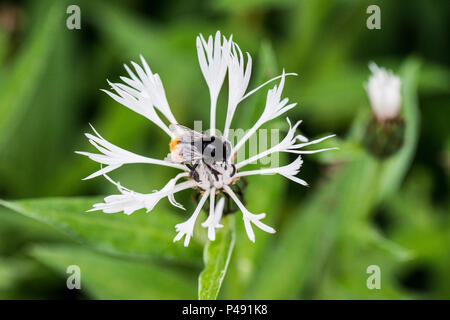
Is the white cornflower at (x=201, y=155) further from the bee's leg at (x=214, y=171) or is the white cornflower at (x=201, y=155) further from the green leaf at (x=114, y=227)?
the green leaf at (x=114, y=227)

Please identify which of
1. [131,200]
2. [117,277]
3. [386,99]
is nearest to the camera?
[131,200]

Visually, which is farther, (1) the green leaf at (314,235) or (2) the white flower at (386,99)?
(1) the green leaf at (314,235)

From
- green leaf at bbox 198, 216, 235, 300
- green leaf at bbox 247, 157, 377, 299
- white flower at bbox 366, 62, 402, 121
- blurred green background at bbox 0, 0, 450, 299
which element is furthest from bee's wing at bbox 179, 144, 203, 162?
green leaf at bbox 247, 157, 377, 299

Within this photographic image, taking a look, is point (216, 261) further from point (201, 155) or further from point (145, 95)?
point (145, 95)

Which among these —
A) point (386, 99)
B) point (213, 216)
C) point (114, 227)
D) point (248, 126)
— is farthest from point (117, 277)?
point (386, 99)

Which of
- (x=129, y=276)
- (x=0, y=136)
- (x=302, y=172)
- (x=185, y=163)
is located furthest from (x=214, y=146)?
(x=302, y=172)

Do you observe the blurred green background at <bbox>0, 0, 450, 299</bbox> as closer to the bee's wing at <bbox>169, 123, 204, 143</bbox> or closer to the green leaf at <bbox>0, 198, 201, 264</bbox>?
the green leaf at <bbox>0, 198, 201, 264</bbox>

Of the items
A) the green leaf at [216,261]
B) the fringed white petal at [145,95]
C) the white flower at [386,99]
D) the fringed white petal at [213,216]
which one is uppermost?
the white flower at [386,99]

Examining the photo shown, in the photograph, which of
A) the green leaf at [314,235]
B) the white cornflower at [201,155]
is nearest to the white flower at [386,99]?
the green leaf at [314,235]
